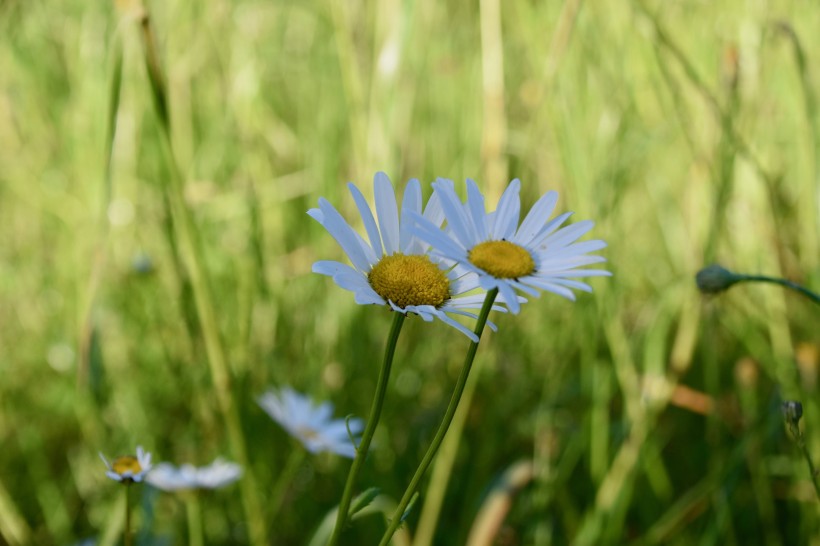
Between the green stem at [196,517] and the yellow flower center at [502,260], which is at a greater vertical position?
the yellow flower center at [502,260]

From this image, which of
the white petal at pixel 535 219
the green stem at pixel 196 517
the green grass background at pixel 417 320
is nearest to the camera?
the white petal at pixel 535 219

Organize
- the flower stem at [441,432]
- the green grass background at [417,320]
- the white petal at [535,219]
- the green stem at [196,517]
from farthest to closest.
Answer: the green grass background at [417,320], the green stem at [196,517], the white petal at [535,219], the flower stem at [441,432]

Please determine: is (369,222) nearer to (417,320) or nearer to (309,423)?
(309,423)

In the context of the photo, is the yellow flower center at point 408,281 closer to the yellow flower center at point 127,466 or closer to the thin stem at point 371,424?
the thin stem at point 371,424

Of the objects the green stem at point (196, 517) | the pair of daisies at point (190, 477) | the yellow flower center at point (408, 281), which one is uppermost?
the yellow flower center at point (408, 281)

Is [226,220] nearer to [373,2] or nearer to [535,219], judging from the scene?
[373,2]

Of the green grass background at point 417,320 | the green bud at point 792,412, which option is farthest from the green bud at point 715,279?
the green grass background at point 417,320

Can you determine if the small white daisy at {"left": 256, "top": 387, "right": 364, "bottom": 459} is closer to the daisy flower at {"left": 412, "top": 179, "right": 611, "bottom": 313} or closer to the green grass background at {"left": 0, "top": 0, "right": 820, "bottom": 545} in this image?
the green grass background at {"left": 0, "top": 0, "right": 820, "bottom": 545}

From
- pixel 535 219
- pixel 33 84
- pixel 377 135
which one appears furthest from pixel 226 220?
pixel 535 219
